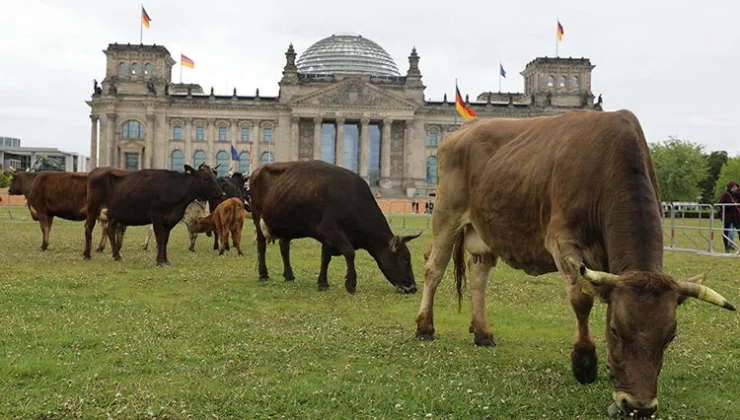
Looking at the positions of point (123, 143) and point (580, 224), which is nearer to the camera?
point (580, 224)

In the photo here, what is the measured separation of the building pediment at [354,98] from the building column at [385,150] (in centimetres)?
286

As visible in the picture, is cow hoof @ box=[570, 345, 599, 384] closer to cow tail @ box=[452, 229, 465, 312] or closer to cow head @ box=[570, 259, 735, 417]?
cow head @ box=[570, 259, 735, 417]

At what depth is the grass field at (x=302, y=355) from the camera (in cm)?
564

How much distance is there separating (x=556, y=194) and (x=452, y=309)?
17.7ft

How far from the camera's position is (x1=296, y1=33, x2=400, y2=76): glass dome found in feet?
390

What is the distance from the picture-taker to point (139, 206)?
1686 centimetres

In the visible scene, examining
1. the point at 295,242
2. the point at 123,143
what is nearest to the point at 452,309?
the point at 295,242

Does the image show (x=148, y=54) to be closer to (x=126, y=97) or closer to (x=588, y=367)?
(x=126, y=97)

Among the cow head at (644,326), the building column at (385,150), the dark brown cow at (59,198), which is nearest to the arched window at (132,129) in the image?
the building column at (385,150)

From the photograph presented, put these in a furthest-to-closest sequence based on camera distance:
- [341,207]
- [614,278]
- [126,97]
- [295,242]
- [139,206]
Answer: [126,97]
[295,242]
[139,206]
[341,207]
[614,278]

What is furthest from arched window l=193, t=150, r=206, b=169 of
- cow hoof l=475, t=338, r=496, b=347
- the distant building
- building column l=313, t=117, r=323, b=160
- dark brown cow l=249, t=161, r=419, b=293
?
cow hoof l=475, t=338, r=496, b=347

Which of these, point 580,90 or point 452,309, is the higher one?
point 580,90

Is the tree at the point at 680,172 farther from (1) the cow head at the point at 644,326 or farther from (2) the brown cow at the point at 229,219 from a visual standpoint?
(1) the cow head at the point at 644,326

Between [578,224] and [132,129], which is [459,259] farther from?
[132,129]
